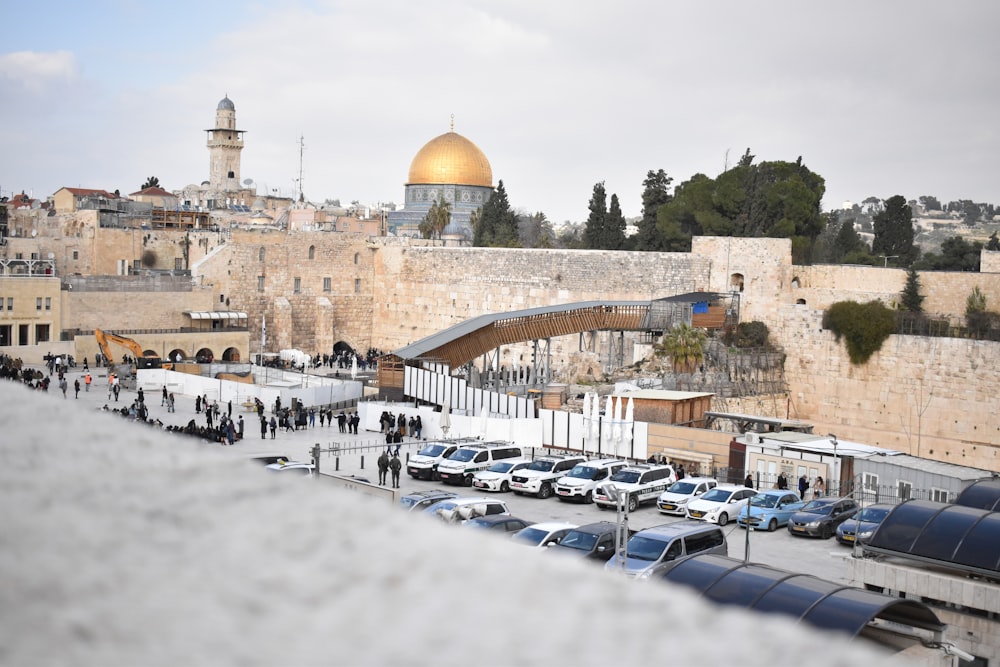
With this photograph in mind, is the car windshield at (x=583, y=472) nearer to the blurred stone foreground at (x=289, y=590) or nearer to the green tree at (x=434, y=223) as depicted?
the blurred stone foreground at (x=289, y=590)

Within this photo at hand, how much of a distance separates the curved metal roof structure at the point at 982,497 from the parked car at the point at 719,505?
3378 mm

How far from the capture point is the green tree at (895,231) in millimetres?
43969

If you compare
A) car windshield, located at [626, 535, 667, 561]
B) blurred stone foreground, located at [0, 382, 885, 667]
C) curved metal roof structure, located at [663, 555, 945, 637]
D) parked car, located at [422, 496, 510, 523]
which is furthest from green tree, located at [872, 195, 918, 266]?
blurred stone foreground, located at [0, 382, 885, 667]

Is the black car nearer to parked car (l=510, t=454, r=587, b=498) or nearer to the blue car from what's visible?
the blue car

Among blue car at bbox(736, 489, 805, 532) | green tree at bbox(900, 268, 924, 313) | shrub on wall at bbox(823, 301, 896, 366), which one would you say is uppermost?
green tree at bbox(900, 268, 924, 313)

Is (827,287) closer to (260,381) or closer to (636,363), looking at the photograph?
(636,363)

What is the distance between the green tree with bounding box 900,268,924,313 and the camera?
1115 inches

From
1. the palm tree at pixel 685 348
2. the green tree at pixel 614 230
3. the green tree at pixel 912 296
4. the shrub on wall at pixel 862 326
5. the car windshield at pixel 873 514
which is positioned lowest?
the car windshield at pixel 873 514

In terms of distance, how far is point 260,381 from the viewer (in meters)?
30.2

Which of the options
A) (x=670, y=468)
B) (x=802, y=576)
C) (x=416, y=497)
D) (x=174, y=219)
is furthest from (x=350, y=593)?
(x=174, y=219)

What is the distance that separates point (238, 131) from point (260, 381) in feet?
116

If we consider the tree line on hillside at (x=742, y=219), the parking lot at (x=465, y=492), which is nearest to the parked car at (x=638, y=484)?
the parking lot at (x=465, y=492)

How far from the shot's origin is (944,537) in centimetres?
898

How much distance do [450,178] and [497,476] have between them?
4538 cm
